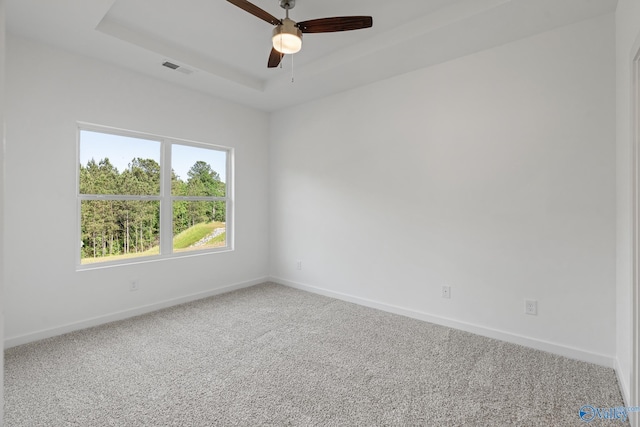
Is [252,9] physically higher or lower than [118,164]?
higher

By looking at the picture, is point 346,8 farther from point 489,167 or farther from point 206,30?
point 489,167

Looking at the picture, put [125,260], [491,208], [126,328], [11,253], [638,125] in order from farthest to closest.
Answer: [125,260] < [126,328] < [491,208] < [11,253] < [638,125]

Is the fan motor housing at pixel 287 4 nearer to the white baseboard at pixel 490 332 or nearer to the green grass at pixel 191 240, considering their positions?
the green grass at pixel 191 240

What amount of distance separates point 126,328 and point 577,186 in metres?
4.08

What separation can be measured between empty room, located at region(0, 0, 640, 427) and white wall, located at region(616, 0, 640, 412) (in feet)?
0.11

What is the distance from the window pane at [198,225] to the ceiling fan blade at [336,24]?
2.60 m

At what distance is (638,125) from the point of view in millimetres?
1749

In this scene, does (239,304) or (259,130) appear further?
(259,130)

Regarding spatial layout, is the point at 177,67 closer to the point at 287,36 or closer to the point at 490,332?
the point at 287,36

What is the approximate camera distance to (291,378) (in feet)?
7.22

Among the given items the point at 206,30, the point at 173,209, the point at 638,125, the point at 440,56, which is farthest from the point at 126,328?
the point at 638,125

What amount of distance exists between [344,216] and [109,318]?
2.71 m

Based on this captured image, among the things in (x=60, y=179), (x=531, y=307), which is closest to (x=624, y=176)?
(x=531, y=307)

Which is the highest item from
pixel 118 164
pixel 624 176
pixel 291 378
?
pixel 118 164
